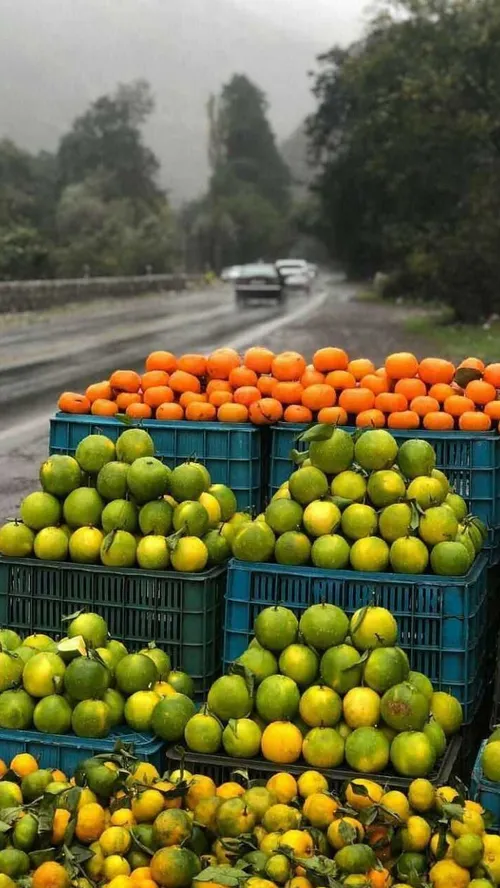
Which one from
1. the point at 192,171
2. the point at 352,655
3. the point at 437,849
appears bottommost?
the point at 437,849

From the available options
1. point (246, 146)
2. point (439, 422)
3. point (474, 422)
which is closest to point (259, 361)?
point (439, 422)

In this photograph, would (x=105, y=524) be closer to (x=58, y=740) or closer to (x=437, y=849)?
(x=58, y=740)

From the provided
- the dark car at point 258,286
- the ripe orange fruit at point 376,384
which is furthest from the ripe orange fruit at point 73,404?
the dark car at point 258,286

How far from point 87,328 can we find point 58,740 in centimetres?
2647

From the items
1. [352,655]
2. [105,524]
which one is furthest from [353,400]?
[352,655]

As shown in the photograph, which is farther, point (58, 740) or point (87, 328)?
point (87, 328)

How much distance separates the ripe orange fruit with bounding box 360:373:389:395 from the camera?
19.5ft

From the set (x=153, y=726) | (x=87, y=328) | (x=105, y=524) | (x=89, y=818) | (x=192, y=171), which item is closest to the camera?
(x=89, y=818)

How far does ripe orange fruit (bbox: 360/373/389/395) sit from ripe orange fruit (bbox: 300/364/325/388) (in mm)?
238

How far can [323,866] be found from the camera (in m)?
3.15

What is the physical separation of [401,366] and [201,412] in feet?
3.61

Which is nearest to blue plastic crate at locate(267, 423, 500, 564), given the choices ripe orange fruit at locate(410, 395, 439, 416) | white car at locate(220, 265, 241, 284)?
ripe orange fruit at locate(410, 395, 439, 416)

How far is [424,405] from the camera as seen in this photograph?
566cm

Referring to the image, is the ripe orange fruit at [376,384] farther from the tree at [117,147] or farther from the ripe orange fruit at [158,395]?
the tree at [117,147]
